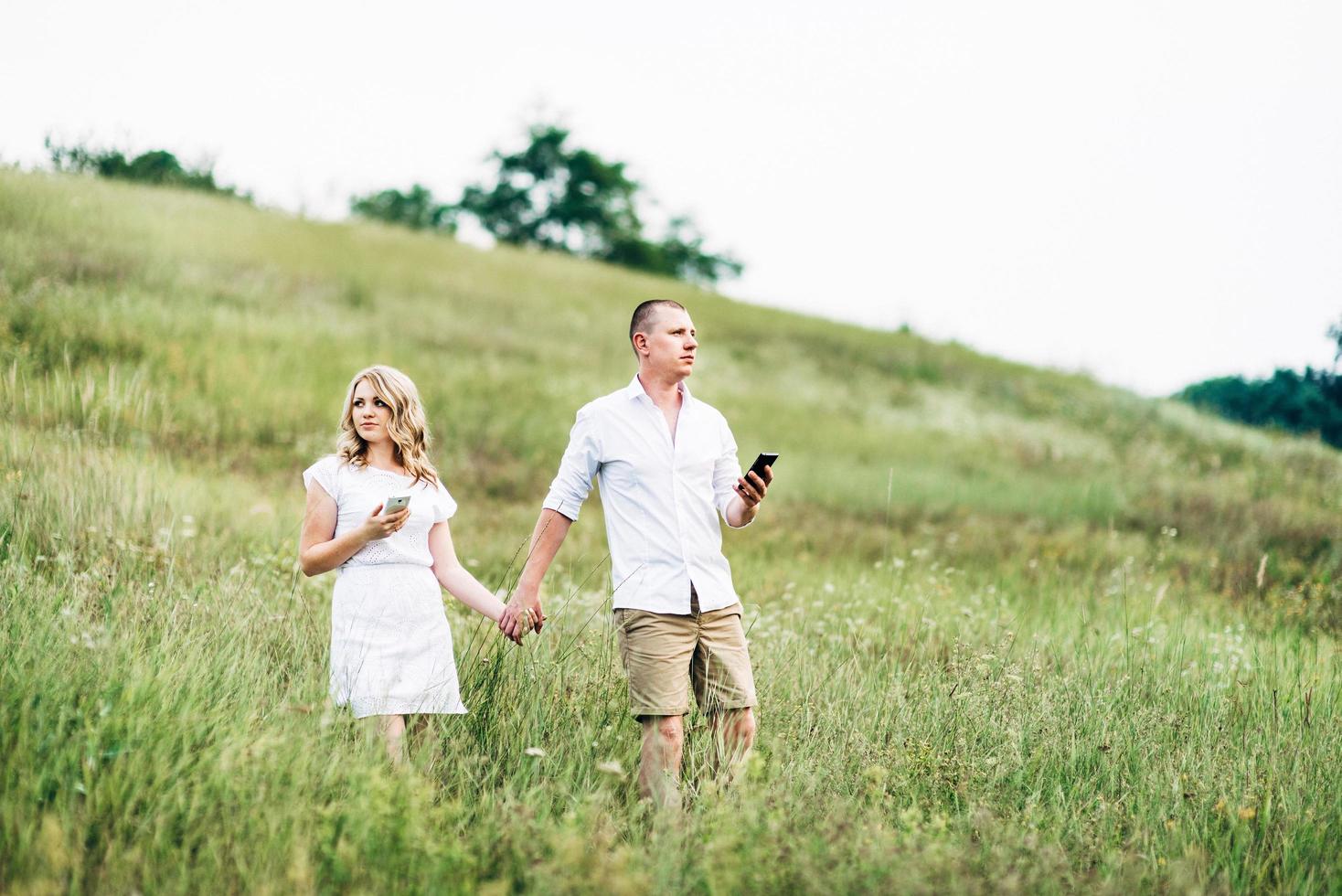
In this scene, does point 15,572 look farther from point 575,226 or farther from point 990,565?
point 575,226

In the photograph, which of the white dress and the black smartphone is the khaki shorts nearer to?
the black smartphone

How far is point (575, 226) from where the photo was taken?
5653 cm

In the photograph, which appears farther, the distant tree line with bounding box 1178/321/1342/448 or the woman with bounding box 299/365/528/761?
the distant tree line with bounding box 1178/321/1342/448

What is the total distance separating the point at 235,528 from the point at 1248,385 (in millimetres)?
15018

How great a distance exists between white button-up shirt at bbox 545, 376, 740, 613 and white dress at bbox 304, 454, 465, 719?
0.63m

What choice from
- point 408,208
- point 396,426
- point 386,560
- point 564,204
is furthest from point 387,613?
point 408,208

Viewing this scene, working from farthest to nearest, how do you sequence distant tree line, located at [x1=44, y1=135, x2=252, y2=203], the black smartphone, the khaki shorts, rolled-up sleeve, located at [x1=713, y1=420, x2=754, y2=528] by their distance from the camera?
1. distant tree line, located at [x1=44, y1=135, x2=252, y2=203]
2. rolled-up sleeve, located at [x1=713, y1=420, x2=754, y2=528]
3. the black smartphone
4. the khaki shorts

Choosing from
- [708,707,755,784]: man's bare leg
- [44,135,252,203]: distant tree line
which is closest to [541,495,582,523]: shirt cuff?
[708,707,755,784]: man's bare leg

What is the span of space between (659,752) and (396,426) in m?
1.76

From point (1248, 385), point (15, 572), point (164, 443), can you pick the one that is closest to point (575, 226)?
point (1248, 385)

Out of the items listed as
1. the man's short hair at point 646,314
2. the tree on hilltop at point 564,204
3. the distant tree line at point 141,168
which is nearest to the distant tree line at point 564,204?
the tree on hilltop at point 564,204

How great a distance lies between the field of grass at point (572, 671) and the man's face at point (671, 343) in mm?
1157

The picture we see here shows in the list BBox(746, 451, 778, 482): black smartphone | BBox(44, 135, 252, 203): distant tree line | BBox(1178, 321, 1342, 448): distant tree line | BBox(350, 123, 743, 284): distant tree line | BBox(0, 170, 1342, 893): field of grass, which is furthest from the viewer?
BBox(350, 123, 743, 284): distant tree line

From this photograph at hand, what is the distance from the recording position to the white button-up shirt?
13.5ft
